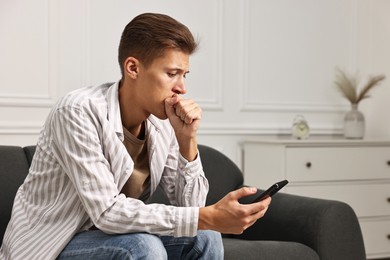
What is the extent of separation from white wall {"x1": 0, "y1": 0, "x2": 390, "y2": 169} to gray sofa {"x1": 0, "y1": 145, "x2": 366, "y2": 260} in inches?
29.6

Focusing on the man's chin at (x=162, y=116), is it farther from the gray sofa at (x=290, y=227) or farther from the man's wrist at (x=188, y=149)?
the gray sofa at (x=290, y=227)

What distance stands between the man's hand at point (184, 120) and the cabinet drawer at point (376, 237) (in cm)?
217

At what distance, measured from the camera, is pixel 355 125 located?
4.23 m

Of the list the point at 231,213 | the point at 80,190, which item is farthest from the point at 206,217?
the point at 80,190

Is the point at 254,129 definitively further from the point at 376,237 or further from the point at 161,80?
the point at 161,80

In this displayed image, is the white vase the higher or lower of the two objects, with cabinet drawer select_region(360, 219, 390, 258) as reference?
higher

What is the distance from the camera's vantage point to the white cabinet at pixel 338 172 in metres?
3.84

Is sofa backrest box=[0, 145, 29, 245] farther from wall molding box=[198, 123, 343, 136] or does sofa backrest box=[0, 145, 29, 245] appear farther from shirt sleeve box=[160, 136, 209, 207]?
wall molding box=[198, 123, 343, 136]

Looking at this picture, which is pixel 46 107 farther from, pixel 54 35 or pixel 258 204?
pixel 258 204

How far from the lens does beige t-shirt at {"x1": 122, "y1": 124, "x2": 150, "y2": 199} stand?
2.11 m

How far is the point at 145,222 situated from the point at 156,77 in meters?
0.46

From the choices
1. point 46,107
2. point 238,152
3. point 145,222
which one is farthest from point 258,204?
point 238,152

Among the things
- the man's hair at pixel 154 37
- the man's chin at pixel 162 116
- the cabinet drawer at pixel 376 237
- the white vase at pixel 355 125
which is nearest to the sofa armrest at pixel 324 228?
the man's chin at pixel 162 116

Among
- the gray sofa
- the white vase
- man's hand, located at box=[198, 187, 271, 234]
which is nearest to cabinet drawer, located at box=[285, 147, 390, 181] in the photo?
the white vase
